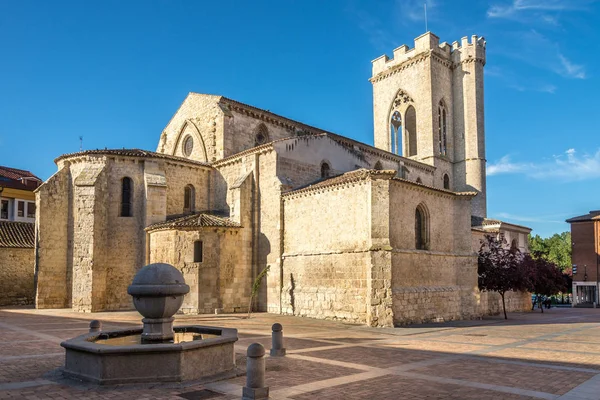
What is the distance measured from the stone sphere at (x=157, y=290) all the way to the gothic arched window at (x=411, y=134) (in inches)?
1709

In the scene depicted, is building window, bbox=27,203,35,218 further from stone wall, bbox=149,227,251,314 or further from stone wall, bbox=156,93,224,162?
stone wall, bbox=149,227,251,314

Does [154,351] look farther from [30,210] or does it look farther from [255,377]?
[30,210]

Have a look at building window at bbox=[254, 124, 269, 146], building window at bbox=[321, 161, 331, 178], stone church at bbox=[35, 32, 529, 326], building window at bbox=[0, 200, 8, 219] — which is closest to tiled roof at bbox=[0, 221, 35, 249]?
stone church at bbox=[35, 32, 529, 326]

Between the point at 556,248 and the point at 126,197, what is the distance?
230ft

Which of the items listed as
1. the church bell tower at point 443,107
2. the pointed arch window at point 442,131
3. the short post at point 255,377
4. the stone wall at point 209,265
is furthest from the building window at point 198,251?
the pointed arch window at point 442,131

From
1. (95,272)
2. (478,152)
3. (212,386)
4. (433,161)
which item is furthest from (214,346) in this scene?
(478,152)

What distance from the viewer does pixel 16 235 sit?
34.8m

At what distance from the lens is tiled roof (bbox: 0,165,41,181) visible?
49494 millimetres

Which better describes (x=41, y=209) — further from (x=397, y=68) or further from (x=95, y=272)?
(x=397, y=68)

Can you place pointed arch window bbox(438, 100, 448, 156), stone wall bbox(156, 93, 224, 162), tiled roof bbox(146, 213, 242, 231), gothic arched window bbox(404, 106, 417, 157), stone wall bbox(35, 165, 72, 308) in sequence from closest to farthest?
tiled roof bbox(146, 213, 242, 231), stone wall bbox(35, 165, 72, 308), stone wall bbox(156, 93, 224, 162), pointed arch window bbox(438, 100, 448, 156), gothic arched window bbox(404, 106, 417, 157)

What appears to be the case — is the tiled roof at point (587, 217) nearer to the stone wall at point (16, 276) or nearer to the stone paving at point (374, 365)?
the stone paving at point (374, 365)

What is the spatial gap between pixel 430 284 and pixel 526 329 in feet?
15.9

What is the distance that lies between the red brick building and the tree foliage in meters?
17.1

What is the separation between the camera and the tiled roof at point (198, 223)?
25516mm
